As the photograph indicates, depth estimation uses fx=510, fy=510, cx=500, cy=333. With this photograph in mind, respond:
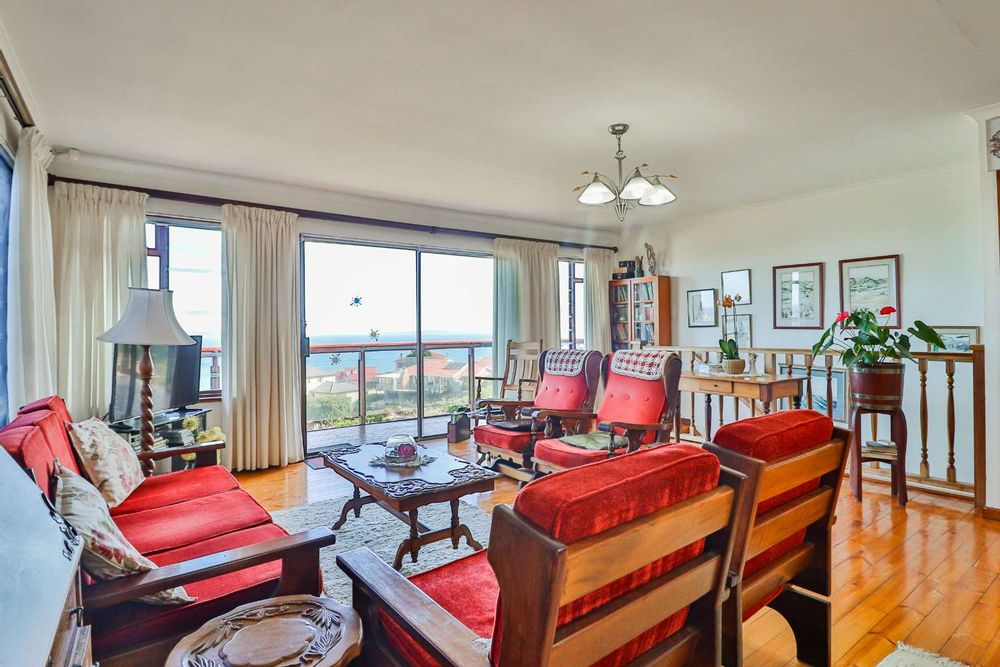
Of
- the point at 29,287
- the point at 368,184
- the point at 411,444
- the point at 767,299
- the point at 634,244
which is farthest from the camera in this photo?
the point at 634,244

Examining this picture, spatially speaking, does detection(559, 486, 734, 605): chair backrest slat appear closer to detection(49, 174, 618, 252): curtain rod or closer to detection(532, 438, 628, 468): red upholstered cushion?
detection(532, 438, 628, 468): red upholstered cushion

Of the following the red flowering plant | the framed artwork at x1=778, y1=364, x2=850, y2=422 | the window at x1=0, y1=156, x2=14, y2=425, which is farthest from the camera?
the framed artwork at x1=778, y1=364, x2=850, y2=422

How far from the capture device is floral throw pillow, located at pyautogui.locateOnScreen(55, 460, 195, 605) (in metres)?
1.26

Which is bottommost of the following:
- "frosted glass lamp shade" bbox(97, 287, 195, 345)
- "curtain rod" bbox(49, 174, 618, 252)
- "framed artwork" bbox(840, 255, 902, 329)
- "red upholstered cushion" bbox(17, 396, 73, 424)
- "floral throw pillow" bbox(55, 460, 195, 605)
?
"floral throw pillow" bbox(55, 460, 195, 605)

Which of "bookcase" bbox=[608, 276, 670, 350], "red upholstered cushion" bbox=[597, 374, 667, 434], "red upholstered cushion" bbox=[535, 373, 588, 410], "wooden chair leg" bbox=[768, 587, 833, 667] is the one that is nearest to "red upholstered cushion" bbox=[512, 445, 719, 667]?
"wooden chair leg" bbox=[768, 587, 833, 667]

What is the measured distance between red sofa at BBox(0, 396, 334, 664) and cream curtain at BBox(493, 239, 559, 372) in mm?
3911

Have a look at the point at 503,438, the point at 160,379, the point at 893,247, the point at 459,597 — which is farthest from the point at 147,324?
the point at 893,247

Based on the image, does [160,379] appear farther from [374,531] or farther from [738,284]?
[738,284]

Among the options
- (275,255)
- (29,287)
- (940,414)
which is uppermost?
(275,255)

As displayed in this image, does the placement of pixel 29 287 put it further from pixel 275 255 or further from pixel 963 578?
pixel 963 578

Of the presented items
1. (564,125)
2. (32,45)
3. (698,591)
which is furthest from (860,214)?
(32,45)

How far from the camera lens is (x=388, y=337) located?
5.44 metres

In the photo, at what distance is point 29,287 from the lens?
2.79 m

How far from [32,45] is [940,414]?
641 centimetres
